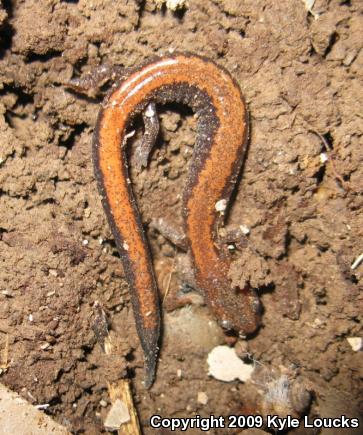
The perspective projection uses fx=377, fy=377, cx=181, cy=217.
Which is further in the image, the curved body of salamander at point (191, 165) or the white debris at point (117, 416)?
the white debris at point (117, 416)

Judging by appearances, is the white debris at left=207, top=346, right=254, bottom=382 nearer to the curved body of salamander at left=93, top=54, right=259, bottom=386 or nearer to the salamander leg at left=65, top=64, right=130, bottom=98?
the curved body of salamander at left=93, top=54, right=259, bottom=386

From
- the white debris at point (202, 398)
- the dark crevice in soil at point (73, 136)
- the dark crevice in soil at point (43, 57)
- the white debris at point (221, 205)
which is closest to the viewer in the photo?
the dark crevice in soil at point (43, 57)

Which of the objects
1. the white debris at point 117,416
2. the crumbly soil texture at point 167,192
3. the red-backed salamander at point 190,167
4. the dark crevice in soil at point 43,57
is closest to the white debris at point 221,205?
the red-backed salamander at point 190,167

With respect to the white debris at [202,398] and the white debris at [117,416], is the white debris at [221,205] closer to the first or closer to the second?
the white debris at [202,398]

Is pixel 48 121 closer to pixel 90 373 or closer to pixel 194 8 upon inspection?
pixel 194 8

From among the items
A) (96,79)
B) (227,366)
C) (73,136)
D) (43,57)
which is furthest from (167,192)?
(227,366)

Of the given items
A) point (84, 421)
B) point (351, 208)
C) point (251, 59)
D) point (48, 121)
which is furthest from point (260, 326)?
point (48, 121)
